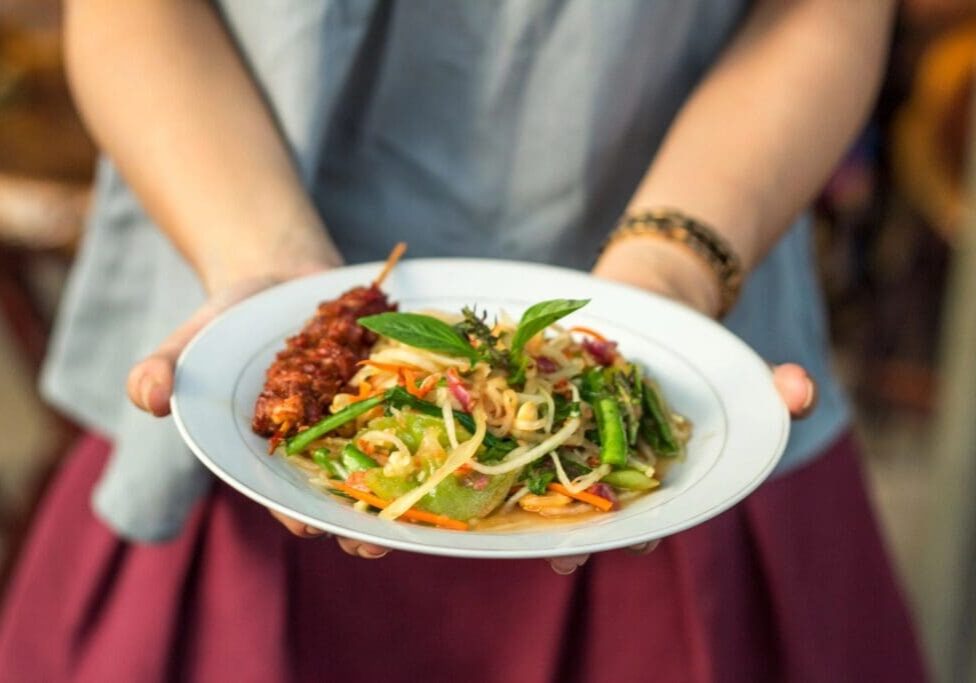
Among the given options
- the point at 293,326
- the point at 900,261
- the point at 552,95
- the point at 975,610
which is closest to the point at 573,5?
the point at 552,95

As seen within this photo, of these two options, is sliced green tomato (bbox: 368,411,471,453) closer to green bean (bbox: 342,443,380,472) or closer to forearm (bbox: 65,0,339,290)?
green bean (bbox: 342,443,380,472)

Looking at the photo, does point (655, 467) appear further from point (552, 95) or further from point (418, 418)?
point (552, 95)

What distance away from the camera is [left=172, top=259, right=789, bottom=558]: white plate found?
0.86m

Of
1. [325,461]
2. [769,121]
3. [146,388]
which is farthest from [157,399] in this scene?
[769,121]

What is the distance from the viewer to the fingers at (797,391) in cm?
102

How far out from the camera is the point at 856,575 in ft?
4.86

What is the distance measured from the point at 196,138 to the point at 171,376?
0.41 meters

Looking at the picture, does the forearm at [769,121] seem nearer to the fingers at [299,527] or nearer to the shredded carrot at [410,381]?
the shredded carrot at [410,381]

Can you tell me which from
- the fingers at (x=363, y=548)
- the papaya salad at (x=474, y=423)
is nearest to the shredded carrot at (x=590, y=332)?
the papaya salad at (x=474, y=423)

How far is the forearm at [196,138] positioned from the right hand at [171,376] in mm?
98

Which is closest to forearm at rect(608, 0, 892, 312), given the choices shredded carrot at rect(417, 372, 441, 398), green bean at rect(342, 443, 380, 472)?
shredded carrot at rect(417, 372, 441, 398)

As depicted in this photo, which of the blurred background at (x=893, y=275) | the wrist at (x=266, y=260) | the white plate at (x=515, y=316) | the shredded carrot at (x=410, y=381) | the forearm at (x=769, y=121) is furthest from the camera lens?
the blurred background at (x=893, y=275)

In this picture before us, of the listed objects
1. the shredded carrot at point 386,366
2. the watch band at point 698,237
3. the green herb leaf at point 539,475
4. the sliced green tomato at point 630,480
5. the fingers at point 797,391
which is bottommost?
the shredded carrot at point 386,366

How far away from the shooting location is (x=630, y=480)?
3.42ft
